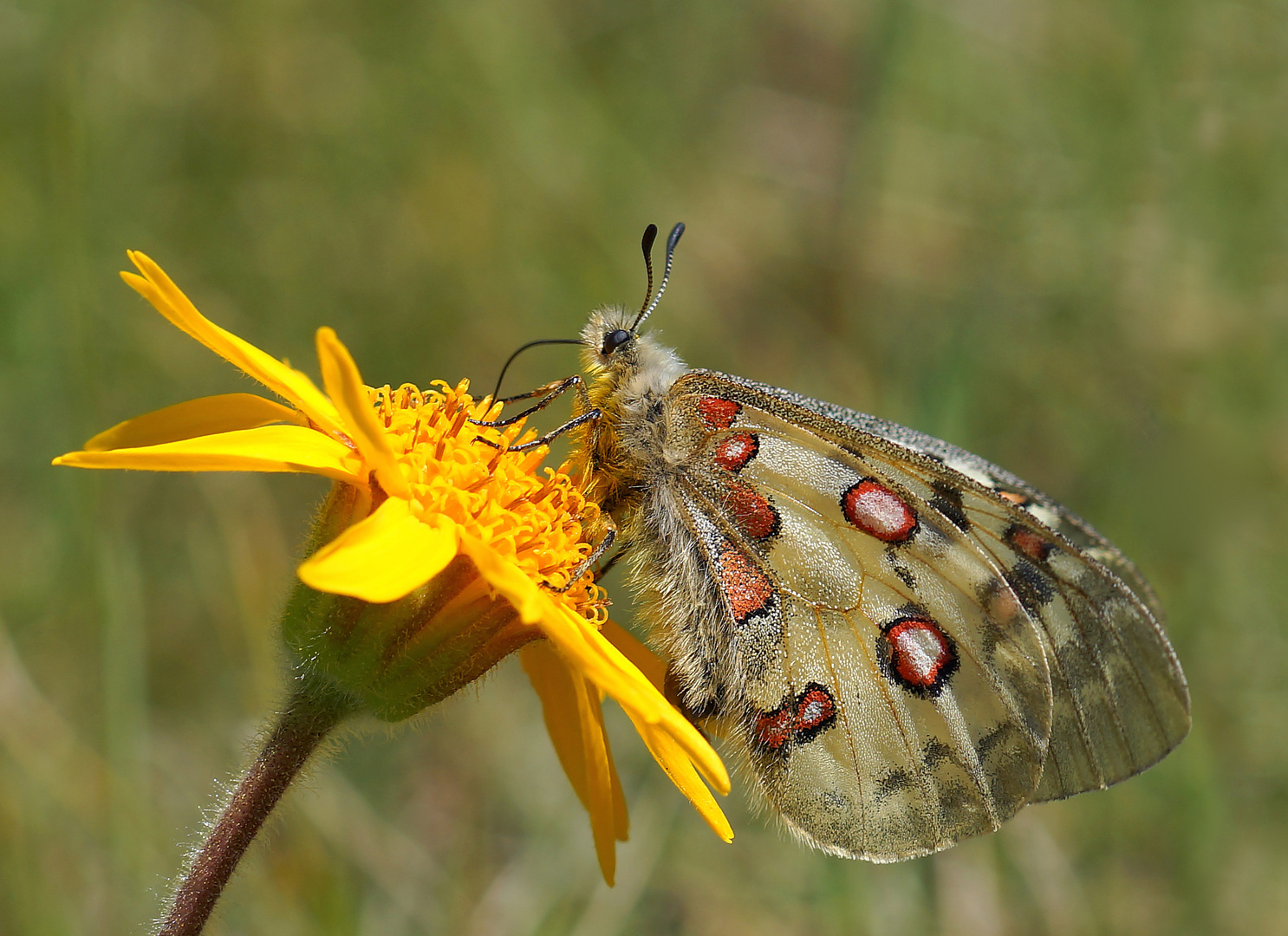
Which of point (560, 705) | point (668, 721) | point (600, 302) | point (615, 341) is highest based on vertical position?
point (600, 302)

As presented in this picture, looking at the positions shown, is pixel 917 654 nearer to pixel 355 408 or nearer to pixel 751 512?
pixel 751 512

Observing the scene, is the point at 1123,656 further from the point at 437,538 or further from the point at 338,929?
the point at 338,929

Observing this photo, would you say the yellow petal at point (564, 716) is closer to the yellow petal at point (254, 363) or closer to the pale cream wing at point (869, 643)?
the pale cream wing at point (869, 643)

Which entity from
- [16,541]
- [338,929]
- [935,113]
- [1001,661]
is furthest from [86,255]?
[935,113]

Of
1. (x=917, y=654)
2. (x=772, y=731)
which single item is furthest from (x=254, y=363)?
(x=917, y=654)

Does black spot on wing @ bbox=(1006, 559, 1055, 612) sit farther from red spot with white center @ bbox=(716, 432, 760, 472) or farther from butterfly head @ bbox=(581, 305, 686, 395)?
butterfly head @ bbox=(581, 305, 686, 395)
